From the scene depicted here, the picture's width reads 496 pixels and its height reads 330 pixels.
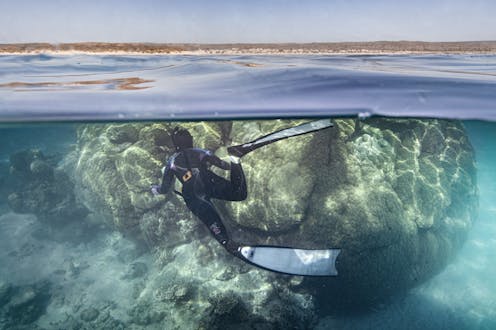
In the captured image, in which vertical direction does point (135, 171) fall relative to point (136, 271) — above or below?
above

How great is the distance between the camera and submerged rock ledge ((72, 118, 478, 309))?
7.60 m

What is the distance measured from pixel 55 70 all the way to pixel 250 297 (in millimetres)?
12759

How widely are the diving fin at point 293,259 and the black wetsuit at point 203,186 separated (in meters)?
0.47

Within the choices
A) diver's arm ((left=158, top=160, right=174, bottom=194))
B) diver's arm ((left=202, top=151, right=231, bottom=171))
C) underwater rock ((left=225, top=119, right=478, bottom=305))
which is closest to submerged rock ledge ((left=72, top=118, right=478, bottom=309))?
underwater rock ((left=225, top=119, right=478, bottom=305))

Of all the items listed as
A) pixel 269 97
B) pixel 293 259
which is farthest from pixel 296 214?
pixel 269 97

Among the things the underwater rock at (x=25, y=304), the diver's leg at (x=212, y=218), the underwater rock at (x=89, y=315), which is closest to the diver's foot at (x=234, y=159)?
the diver's leg at (x=212, y=218)

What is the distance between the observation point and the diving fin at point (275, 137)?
6.61 m

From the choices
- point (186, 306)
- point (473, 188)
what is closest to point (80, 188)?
point (186, 306)

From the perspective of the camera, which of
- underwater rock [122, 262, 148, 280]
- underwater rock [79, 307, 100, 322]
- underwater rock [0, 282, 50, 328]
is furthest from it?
underwater rock [122, 262, 148, 280]

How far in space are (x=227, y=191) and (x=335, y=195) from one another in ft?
9.04

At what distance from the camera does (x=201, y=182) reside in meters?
7.23

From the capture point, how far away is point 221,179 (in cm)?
722

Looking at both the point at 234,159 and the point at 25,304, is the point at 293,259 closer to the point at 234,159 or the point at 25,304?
the point at 234,159

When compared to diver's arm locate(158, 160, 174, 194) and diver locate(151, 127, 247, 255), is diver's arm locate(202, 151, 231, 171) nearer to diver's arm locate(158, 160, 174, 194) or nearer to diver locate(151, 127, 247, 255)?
diver locate(151, 127, 247, 255)
